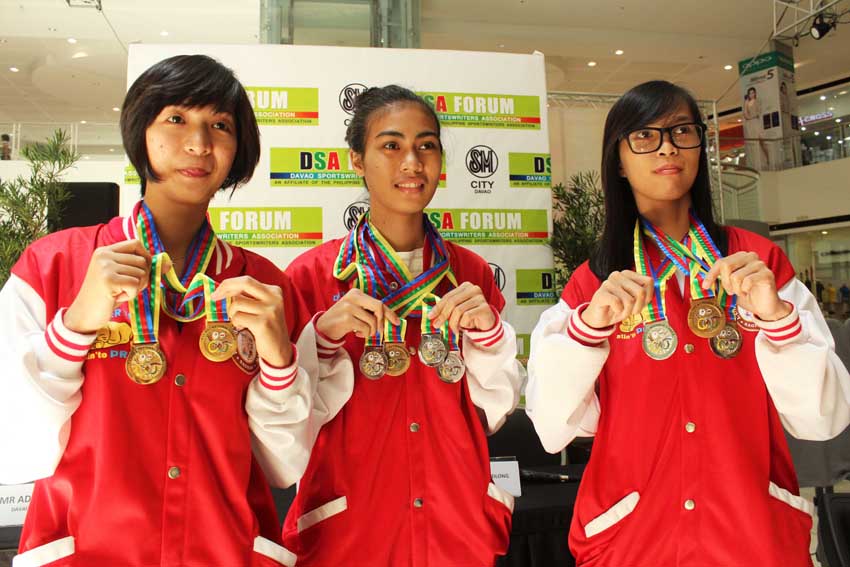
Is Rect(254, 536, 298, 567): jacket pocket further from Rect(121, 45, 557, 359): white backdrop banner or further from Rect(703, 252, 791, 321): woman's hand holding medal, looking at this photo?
Rect(121, 45, 557, 359): white backdrop banner

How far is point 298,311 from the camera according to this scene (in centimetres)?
181

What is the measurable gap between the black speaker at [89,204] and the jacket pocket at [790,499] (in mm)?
→ 3746

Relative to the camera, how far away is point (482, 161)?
561cm

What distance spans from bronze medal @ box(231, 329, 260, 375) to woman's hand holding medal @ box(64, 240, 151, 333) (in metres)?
0.25

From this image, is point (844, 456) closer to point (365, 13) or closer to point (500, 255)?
point (500, 255)

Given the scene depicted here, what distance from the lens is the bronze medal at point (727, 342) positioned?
68.7 inches

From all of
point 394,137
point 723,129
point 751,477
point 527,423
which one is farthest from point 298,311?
point 723,129

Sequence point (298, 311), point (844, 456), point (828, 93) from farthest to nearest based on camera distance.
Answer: point (828, 93)
point (844, 456)
point (298, 311)

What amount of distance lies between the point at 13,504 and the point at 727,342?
259 centimetres

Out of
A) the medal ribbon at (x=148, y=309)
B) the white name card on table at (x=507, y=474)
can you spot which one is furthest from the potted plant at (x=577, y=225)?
the medal ribbon at (x=148, y=309)

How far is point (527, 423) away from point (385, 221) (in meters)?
2.33

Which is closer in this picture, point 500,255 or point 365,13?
point 500,255

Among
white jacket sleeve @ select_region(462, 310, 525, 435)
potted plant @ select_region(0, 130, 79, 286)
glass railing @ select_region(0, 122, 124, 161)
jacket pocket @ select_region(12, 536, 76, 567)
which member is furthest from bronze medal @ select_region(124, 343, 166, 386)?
glass railing @ select_region(0, 122, 124, 161)

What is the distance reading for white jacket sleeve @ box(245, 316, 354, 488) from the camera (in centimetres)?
156
